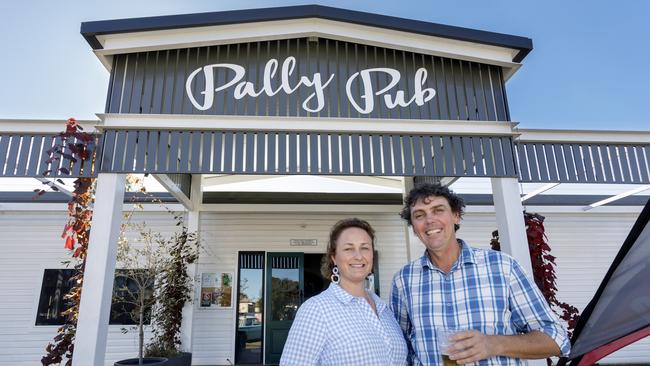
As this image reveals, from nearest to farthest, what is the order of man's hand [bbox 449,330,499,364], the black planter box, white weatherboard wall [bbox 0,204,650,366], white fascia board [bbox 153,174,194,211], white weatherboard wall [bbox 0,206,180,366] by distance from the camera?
man's hand [bbox 449,330,499,364]
the black planter box
white fascia board [bbox 153,174,194,211]
white weatherboard wall [bbox 0,206,180,366]
white weatherboard wall [bbox 0,204,650,366]

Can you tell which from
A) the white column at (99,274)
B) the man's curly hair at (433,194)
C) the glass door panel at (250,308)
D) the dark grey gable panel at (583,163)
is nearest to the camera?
the man's curly hair at (433,194)

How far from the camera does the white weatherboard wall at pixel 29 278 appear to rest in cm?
782

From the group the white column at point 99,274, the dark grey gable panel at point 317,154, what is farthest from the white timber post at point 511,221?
the white column at point 99,274

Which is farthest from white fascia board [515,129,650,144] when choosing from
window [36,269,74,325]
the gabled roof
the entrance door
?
A: window [36,269,74,325]

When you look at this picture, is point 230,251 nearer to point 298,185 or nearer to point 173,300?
point 173,300

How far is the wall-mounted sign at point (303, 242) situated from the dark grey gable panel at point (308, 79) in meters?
4.90

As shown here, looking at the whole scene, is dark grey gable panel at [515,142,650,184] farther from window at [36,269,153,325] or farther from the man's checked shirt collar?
window at [36,269,153,325]

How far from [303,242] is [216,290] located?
81.7 inches

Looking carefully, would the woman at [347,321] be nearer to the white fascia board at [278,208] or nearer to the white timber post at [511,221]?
the white timber post at [511,221]

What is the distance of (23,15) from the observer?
253 inches

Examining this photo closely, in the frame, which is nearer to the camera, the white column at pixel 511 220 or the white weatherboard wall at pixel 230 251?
the white column at pixel 511 220

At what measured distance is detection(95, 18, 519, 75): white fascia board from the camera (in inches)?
163

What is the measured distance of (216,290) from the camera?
834 cm

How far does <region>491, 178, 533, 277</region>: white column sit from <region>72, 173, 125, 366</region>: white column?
3940mm
